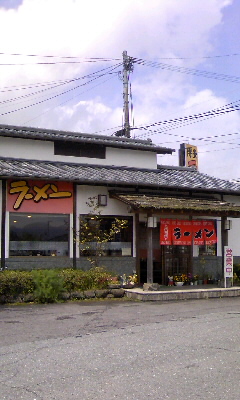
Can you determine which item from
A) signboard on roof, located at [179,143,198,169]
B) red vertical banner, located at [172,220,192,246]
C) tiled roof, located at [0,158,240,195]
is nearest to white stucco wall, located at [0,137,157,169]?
tiled roof, located at [0,158,240,195]

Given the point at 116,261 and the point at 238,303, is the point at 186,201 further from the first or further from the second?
the point at 238,303

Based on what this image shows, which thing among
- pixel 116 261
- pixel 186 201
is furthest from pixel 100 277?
pixel 186 201

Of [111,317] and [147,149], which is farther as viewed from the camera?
[147,149]

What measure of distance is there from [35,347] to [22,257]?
26.7 ft

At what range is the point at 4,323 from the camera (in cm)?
1094

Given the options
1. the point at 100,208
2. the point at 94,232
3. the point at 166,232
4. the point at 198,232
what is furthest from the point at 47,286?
the point at 198,232

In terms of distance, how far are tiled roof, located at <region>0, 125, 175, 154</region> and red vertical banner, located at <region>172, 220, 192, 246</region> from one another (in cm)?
456

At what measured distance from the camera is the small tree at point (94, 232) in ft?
56.5

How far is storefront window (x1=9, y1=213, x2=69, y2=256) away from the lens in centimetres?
1638

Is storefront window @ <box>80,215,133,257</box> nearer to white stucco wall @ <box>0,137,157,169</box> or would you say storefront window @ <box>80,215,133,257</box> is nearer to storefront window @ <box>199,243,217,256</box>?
white stucco wall @ <box>0,137,157,169</box>

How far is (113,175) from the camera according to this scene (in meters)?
18.7

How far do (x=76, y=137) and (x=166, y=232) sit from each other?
550 centimetres

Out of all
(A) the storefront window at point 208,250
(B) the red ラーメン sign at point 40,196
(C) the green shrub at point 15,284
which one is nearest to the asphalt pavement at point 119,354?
(C) the green shrub at point 15,284

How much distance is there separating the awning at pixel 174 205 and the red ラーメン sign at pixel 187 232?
2.40 ft
